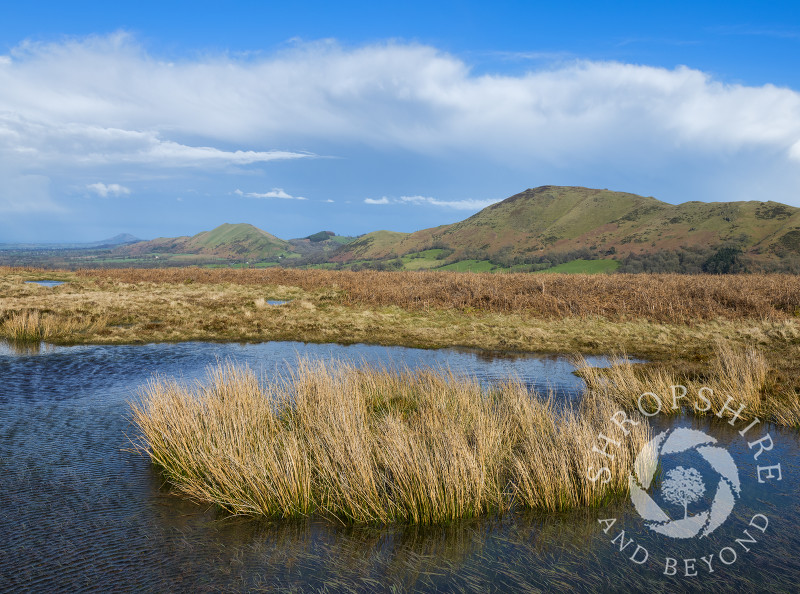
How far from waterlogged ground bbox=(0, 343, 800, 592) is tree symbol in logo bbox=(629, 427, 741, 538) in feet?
0.55

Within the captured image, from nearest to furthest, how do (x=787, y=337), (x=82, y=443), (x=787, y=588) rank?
(x=787, y=588)
(x=82, y=443)
(x=787, y=337)

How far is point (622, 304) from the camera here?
33.8 m

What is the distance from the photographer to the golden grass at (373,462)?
8.31 metres

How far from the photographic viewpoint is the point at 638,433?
969 centimetres

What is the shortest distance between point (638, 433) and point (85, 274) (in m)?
61.6

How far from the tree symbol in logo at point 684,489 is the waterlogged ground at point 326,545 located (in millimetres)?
167

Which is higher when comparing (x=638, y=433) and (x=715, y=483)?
(x=638, y=433)

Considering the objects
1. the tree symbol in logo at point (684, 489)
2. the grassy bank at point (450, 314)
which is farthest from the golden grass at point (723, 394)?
the grassy bank at point (450, 314)

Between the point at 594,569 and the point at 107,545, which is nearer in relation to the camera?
the point at 594,569

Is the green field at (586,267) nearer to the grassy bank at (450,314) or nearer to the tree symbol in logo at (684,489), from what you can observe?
the grassy bank at (450,314)

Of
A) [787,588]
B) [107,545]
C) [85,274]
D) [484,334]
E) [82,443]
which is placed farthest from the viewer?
[85,274]

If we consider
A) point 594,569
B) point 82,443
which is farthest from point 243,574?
point 82,443

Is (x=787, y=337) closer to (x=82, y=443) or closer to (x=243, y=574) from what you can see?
(x=243, y=574)

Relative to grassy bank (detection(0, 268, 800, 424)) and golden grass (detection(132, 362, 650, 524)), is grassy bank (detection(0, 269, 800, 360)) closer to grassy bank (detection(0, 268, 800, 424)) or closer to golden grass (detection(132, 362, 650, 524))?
grassy bank (detection(0, 268, 800, 424))
